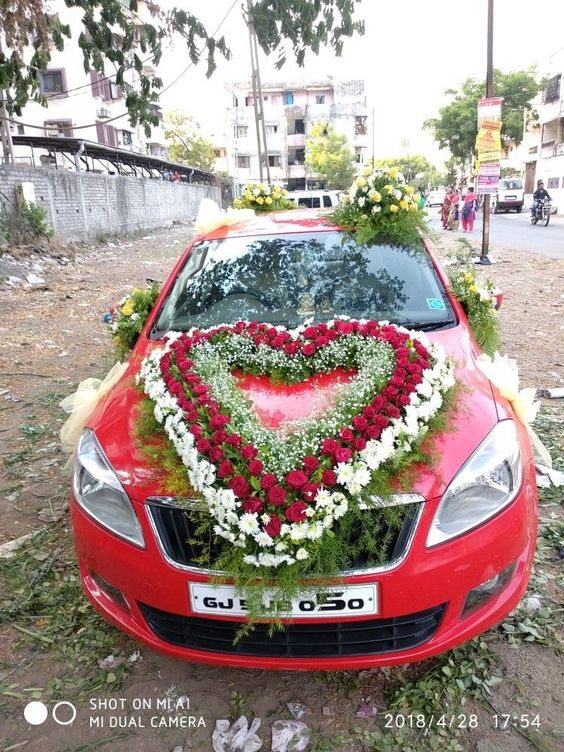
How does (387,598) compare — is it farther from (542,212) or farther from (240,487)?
(542,212)

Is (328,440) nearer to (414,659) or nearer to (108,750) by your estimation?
(414,659)

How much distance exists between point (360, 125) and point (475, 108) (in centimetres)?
3329

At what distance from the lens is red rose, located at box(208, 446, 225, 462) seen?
6.48ft

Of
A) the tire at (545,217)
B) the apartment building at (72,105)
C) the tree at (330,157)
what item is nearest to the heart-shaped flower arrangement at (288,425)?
the tire at (545,217)

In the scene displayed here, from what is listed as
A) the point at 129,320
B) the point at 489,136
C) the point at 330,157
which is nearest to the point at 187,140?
the point at 330,157

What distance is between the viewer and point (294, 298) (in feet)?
10.2

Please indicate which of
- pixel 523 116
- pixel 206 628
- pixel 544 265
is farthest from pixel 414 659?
pixel 523 116

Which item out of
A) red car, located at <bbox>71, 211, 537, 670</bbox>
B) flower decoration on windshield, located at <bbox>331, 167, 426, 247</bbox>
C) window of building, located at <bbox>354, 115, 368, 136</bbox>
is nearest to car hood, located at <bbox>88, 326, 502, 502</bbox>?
red car, located at <bbox>71, 211, 537, 670</bbox>

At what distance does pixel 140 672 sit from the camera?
2303mm

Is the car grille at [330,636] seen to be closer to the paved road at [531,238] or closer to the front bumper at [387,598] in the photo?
the front bumper at [387,598]

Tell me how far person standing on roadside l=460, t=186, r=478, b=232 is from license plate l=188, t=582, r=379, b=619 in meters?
Answer: 21.1

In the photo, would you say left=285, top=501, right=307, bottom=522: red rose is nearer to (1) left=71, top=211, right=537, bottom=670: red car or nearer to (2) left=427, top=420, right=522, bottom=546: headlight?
(1) left=71, top=211, right=537, bottom=670: red car

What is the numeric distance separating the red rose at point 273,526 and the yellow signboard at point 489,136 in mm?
11356
